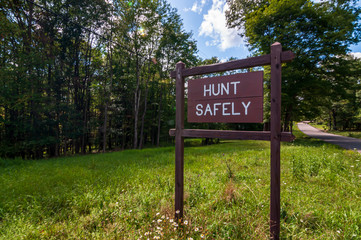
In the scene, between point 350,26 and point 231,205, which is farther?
point 350,26

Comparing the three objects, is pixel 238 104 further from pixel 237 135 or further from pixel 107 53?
pixel 107 53

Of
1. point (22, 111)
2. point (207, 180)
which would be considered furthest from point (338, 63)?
point (22, 111)

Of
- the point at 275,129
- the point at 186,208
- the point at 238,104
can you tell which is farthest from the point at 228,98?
the point at 186,208

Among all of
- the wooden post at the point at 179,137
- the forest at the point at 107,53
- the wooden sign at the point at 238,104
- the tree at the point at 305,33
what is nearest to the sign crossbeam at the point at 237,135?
the wooden sign at the point at 238,104

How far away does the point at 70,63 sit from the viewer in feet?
46.5

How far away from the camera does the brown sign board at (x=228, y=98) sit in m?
1.91

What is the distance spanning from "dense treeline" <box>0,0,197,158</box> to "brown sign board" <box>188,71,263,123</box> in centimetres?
639

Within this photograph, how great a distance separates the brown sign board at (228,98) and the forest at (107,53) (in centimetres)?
1015

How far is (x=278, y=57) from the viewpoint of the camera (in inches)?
70.3

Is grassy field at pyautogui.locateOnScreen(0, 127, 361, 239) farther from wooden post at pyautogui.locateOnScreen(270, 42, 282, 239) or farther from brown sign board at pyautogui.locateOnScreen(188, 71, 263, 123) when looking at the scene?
brown sign board at pyautogui.locateOnScreen(188, 71, 263, 123)

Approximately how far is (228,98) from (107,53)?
17.1 meters

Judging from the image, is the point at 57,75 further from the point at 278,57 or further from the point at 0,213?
the point at 278,57

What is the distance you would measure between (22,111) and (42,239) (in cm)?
1348

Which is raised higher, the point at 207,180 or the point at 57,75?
the point at 57,75
